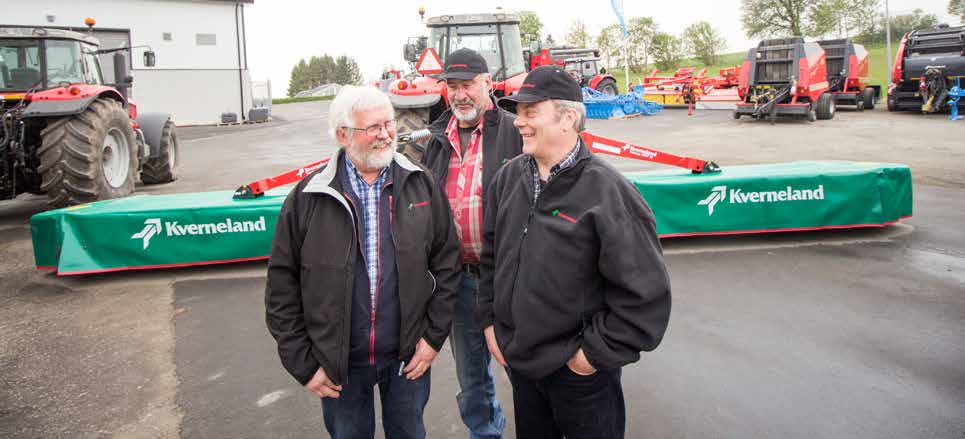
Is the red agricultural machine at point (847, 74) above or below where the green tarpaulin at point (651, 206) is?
above

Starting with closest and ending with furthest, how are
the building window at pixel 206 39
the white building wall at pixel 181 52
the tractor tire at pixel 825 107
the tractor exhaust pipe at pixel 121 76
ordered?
1. the tractor exhaust pipe at pixel 121 76
2. the tractor tire at pixel 825 107
3. the white building wall at pixel 181 52
4. the building window at pixel 206 39

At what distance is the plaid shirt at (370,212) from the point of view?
2182 millimetres

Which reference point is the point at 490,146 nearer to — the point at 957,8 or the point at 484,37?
the point at 484,37

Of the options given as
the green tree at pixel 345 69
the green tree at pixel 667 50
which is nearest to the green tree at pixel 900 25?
the green tree at pixel 667 50

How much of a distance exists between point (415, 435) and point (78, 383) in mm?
2411

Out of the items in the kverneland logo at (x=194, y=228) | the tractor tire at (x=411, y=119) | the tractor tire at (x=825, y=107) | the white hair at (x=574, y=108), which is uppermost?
the tractor tire at (x=825, y=107)

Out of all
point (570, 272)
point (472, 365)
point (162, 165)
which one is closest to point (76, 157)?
point (162, 165)

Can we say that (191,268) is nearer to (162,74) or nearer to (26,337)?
(26,337)

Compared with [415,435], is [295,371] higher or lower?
higher

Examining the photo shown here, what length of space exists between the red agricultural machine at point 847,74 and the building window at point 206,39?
81.8 ft

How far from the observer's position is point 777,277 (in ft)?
16.5

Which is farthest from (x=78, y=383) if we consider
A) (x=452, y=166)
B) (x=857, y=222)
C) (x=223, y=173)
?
(x=223, y=173)

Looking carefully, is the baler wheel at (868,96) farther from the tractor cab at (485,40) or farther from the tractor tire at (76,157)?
the tractor tire at (76,157)

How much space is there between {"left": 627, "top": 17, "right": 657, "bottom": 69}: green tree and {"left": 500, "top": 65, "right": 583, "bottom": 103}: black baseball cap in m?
53.2
